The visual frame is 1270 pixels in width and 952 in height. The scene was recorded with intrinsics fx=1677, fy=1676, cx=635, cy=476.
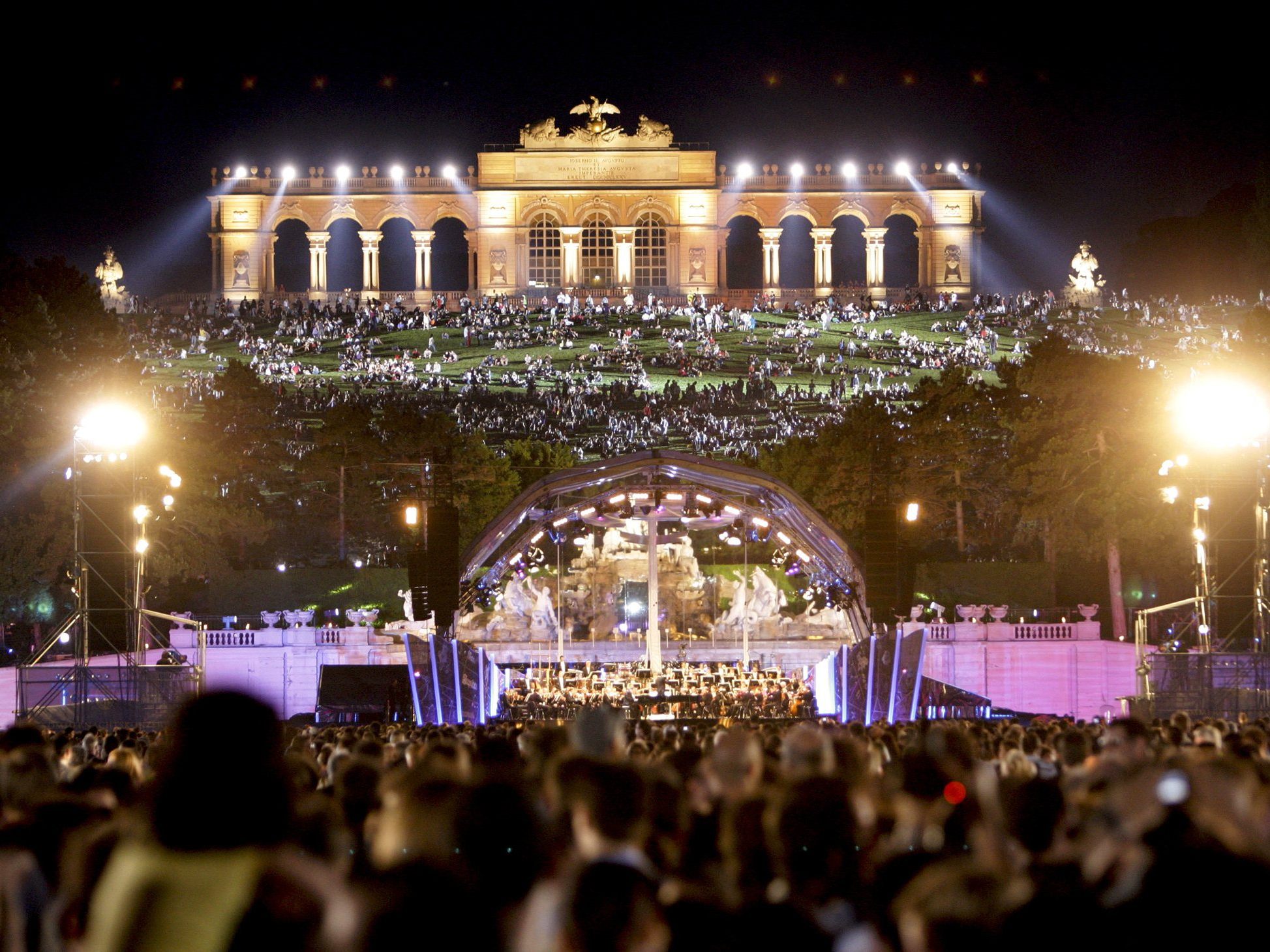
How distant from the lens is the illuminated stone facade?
3438 inches

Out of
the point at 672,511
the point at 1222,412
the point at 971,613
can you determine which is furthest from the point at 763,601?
the point at 1222,412

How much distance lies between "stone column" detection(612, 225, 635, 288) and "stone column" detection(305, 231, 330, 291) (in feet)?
51.3

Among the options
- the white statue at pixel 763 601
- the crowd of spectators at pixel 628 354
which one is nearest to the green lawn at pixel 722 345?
the crowd of spectators at pixel 628 354

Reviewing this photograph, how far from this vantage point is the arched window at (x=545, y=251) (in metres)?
88.1

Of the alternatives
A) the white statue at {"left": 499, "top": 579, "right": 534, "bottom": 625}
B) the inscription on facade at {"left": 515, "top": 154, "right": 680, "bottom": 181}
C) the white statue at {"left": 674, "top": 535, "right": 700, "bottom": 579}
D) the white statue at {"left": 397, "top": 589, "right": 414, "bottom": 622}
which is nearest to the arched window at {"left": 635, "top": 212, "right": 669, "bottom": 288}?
the inscription on facade at {"left": 515, "top": 154, "right": 680, "bottom": 181}

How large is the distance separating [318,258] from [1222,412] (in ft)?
233

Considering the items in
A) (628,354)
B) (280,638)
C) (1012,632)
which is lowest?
(1012,632)

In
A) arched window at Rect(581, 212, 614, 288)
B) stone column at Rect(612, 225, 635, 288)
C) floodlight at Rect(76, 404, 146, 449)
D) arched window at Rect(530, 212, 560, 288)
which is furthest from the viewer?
arched window at Rect(530, 212, 560, 288)

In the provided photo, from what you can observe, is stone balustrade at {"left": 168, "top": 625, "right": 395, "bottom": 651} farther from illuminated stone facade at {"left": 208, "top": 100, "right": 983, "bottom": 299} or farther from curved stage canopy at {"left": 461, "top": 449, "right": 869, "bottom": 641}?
illuminated stone facade at {"left": 208, "top": 100, "right": 983, "bottom": 299}

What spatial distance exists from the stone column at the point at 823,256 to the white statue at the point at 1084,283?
505 inches

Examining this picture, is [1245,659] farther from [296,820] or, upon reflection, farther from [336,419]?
[336,419]

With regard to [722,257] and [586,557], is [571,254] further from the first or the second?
[586,557]

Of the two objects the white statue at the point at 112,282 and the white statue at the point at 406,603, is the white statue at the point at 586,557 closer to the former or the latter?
the white statue at the point at 406,603

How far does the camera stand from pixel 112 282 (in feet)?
272
